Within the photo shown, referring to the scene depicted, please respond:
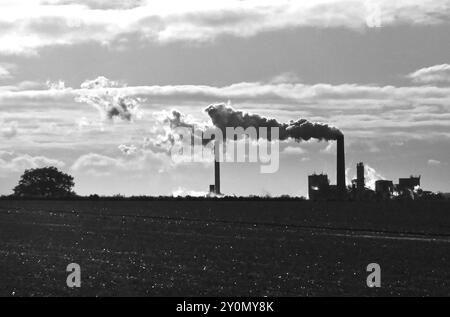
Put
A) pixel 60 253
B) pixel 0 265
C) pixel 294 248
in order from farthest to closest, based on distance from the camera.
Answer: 1. pixel 294 248
2. pixel 60 253
3. pixel 0 265

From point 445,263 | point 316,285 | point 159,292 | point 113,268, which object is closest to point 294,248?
point 445,263

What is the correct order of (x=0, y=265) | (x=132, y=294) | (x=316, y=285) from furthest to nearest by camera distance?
(x=0, y=265) → (x=316, y=285) → (x=132, y=294)

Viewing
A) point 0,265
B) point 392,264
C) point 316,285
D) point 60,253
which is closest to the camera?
point 316,285
